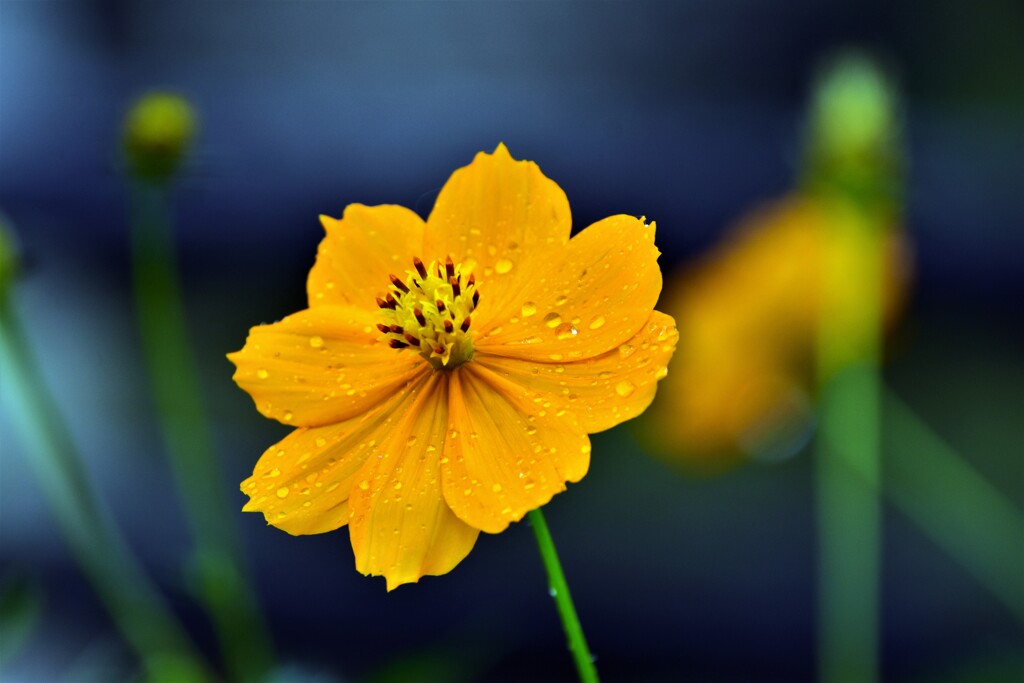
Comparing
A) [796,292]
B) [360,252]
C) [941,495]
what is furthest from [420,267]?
[941,495]

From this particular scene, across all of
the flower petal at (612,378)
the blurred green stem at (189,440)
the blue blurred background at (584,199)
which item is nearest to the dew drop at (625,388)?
the flower petal at (612,378)

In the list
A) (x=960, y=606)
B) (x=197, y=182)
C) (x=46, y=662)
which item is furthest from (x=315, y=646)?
(x=197, y=182)

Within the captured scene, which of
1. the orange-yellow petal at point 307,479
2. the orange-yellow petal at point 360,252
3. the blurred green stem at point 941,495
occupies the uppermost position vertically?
the orange-yellow petal at point 360,252

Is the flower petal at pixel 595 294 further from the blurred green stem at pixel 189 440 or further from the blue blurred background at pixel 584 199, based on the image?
the blue blurred background at pixel 584 199

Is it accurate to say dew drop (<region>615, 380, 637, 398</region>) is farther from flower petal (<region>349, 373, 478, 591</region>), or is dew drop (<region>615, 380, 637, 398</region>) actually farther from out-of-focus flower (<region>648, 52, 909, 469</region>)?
out-of-focus flower (<region>648, 52, 909, 469</region>)

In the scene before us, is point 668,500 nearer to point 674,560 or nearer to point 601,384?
point 674,560

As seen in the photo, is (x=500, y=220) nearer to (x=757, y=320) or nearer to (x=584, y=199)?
(x=757, y=320)

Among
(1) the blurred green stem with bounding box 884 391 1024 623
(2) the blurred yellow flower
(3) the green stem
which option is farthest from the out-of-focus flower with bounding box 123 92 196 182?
(1) the blurred green stem with bounding box 884 391 1024 623
